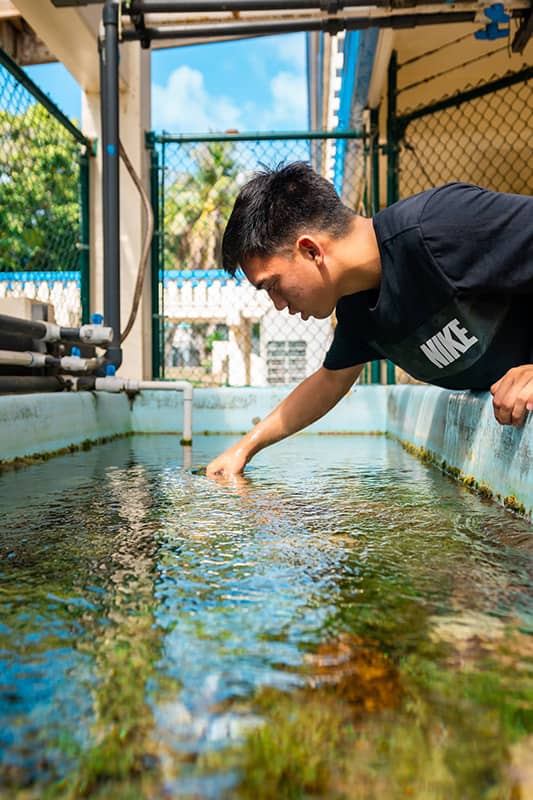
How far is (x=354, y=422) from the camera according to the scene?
13.8 feet

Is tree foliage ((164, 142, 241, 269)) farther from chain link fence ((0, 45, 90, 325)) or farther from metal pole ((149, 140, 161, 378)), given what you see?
chain link fence ((0, 45, 90, 325))

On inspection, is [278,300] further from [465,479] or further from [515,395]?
[465,479]

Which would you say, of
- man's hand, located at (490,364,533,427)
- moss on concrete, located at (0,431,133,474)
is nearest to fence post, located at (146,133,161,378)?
moss on concrete, located at (0,431,133,474)

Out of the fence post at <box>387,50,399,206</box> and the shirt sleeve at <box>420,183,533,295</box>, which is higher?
the fence post at <box>387,50,399,206</box>

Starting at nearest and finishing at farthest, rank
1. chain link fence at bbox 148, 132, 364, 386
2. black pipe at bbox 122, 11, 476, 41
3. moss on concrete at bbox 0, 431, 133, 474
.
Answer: moss on concrete at bbox 0, 431, 133, 474
black pipe at bbox 122, 11, 476, 41
chain link fence at bbox 148, 132, 364, 386

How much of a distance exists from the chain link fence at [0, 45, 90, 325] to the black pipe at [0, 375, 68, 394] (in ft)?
4.60

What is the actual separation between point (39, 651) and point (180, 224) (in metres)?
26.6

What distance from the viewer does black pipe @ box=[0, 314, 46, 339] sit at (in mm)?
2609

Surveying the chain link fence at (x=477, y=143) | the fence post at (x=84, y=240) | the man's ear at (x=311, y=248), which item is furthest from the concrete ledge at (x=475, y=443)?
the chain link fence at (x=477, y=143)

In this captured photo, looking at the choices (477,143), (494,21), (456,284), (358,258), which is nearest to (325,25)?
(494,21)

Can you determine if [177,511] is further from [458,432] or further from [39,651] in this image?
[458,432]

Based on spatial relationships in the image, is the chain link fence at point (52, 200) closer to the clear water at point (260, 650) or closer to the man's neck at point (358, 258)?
the man's neck at point (358, 258)

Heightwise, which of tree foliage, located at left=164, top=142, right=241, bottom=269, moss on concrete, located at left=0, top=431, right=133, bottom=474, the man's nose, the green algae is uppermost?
tree foliage, located at left=164, top=142, right=241, bottom=269

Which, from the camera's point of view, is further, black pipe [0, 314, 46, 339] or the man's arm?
black pipe [0, 314, 46, 339]
